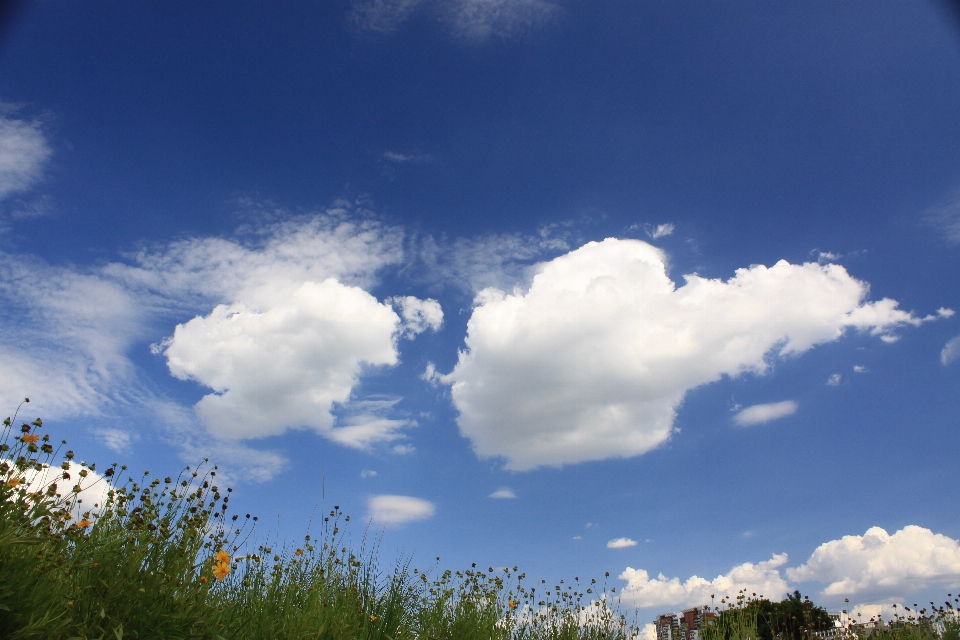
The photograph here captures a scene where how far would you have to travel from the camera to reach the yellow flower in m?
5.39

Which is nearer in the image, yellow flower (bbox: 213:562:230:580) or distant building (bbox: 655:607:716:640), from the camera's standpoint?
yellow flower (bbox: 213:562:230:580)

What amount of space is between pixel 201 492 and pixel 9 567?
2700 mm

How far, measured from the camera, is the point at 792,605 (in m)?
28.2

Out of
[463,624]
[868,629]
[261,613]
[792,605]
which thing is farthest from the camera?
[792,605]

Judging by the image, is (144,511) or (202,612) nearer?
(202,612)

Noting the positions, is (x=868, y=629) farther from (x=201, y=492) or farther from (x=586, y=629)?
(x=201, y=492)

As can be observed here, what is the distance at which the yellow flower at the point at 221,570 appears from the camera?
5393 mm

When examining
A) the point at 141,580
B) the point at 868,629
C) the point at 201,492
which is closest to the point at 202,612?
the point at 141,580

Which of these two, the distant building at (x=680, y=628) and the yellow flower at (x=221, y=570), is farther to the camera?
the distant building at (x=680, y=628)

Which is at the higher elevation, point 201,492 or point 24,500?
point 201,492

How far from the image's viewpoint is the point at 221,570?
5.46 m

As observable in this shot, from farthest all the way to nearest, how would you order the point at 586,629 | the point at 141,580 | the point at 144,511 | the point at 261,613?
the point at 586,629 → the point at 144,511 → the point at 261,613 → the point at 141,580

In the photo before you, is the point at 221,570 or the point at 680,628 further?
the point at 680,628

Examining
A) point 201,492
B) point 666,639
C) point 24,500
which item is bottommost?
point 666,639
